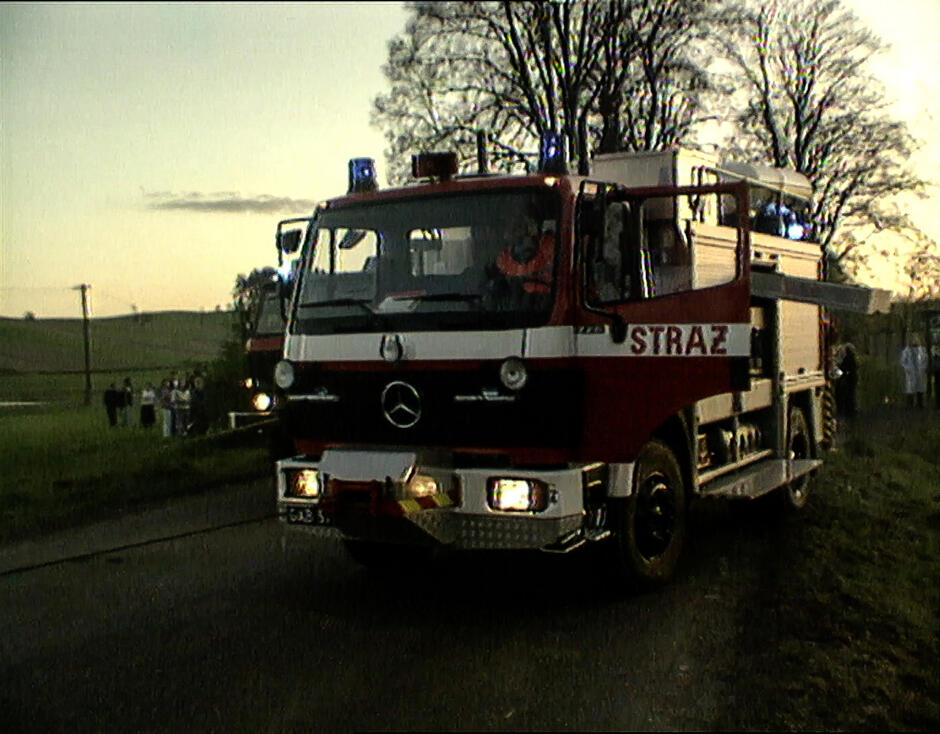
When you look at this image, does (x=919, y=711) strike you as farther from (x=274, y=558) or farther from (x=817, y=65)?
(x=817, y=65)

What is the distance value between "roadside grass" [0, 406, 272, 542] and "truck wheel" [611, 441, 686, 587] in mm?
6372

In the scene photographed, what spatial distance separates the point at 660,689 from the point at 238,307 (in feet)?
49.3

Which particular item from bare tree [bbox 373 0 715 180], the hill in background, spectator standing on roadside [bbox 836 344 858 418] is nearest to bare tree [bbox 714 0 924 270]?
bare tree [bbox 373 0 715 180]

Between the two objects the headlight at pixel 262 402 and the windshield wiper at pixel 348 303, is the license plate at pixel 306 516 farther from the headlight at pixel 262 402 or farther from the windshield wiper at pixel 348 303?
the headlight at pixel 262 402

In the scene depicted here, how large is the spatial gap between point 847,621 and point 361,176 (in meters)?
4.04

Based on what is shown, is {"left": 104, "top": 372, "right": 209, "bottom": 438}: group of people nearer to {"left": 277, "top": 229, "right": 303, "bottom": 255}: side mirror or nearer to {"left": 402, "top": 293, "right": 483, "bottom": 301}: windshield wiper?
{"left": 277, "top": 229, "right": 303, "bottom": 255}: side mirror

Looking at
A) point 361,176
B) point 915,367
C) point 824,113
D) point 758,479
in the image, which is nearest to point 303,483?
point 361,176

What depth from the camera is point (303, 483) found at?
6.77m

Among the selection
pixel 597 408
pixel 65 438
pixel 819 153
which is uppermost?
pixel 819 153

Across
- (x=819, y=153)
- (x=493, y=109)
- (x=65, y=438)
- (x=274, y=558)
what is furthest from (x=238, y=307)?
(x=819, y=153)

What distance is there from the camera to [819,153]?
29.4m

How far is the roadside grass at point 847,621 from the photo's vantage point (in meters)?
4.77

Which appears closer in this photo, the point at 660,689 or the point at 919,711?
the point at 919,711

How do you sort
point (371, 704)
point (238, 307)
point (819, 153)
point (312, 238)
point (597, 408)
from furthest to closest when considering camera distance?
point (819, 153) < point (238, 307) < point (312, 238) < point (597, 408) < point (371, 704)
